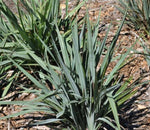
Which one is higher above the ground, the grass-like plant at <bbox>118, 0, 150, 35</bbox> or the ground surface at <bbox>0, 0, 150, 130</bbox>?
the grass-like plant at <bbox>118, 0, 150, 35</bbox>

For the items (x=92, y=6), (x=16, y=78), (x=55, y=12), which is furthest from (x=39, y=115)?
(x=92, y=6)

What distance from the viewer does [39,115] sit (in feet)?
6.84

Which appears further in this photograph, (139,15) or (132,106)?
(139,15)

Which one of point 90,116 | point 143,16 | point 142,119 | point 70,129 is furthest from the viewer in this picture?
point 143,16

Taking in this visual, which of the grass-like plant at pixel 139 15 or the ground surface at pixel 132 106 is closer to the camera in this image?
the ground surface at pixel 132 106

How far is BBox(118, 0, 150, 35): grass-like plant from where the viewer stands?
8.77ft

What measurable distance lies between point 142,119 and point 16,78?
1103 mm

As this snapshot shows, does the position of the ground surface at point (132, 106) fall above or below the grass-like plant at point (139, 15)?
below

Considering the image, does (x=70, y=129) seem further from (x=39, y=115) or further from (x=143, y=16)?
(x=143, y=16)

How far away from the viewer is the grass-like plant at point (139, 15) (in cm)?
267

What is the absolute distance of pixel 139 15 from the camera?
2795 millimetres

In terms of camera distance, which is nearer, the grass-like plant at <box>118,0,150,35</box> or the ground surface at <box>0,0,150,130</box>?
the ground surface at <box>0,0,150,130</box>

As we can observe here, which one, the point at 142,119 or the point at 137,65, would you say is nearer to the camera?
the point at 142,119

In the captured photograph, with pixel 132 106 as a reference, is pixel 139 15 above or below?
above
